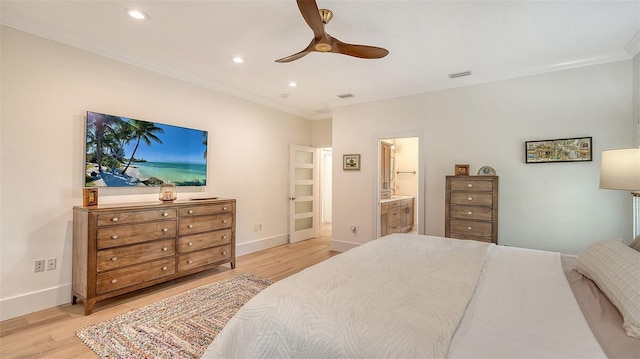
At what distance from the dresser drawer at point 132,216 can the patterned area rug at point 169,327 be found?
0.85 m

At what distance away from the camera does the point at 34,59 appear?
8.68 feet

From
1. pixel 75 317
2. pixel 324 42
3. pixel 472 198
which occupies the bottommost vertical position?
pixel 75 317

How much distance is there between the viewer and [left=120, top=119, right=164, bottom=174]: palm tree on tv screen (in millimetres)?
3242

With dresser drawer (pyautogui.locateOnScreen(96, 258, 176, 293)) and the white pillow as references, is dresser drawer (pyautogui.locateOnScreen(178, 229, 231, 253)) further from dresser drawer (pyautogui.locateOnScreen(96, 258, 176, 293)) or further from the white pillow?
the white pillow

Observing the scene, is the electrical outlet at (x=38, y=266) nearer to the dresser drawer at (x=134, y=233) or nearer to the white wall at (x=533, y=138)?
the dresser drawer at (x=134, y=233)

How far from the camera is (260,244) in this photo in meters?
4.93

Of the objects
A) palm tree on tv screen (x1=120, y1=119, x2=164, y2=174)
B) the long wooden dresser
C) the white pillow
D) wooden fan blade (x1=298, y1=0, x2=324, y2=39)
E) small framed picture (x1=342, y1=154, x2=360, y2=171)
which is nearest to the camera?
the white pillow

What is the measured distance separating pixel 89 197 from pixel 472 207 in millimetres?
4202

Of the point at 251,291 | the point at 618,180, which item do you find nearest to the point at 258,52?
the point at 251,291

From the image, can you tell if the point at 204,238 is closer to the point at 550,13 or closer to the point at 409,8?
the point at 409,8

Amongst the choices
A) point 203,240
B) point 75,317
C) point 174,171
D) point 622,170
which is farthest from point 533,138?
point 75,317

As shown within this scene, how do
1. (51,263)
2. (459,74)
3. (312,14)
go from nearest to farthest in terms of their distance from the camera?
(312,14) → (51,263) → (459,74)

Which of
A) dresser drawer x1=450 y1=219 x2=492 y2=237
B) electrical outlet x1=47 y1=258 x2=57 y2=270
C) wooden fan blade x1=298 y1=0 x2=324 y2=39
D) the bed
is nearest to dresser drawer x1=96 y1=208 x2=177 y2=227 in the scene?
electrical outlet x1=47 y1=258 x2=57 y2=270

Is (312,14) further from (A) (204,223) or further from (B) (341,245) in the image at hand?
(B) (341,245)
